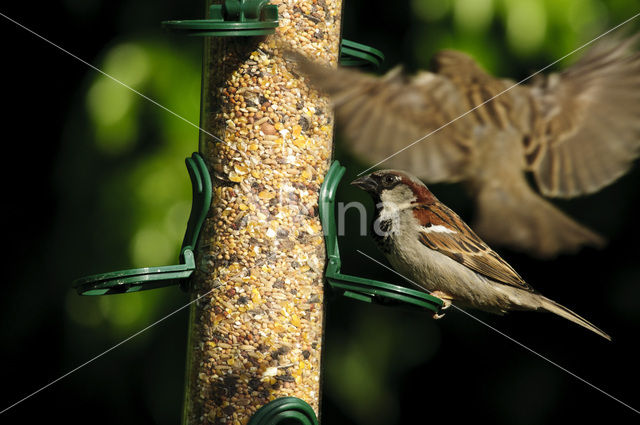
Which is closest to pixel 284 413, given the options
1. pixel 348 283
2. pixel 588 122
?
pixel 348 283

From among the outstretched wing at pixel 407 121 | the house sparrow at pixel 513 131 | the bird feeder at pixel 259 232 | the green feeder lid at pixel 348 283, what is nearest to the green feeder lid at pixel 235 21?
the bird feeder at pixel 259 232

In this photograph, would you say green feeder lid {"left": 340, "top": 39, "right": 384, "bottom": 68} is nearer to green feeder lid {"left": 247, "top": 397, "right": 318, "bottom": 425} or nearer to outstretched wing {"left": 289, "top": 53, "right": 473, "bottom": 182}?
outstretched wing {"left": 289, "top": 53, "right": 473, "bottom": 182}

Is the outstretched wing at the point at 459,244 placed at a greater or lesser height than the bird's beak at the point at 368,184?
lesser

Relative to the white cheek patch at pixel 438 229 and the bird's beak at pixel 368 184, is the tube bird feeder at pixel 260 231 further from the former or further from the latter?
the white cheek patch at pixel 438 229

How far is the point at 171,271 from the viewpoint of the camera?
2.16 m

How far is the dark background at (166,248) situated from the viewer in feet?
9.91

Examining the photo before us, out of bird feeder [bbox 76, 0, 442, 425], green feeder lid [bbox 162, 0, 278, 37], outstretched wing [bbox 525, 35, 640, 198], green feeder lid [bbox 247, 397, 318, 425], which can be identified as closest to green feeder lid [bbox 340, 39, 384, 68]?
bird feeder [bbox 76, 0, 442, 425]

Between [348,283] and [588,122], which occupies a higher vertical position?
[588,122]

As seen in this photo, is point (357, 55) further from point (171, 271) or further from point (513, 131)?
point (171, 271)

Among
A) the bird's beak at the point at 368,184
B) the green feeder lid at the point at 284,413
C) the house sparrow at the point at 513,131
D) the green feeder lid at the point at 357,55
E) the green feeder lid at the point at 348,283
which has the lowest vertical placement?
the green feeder lid at the point at 284,413

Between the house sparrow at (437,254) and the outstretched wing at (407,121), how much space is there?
22cm

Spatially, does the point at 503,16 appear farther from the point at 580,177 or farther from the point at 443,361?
the point at 443,361

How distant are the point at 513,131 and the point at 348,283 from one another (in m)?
0.71

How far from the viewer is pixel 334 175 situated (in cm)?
232
